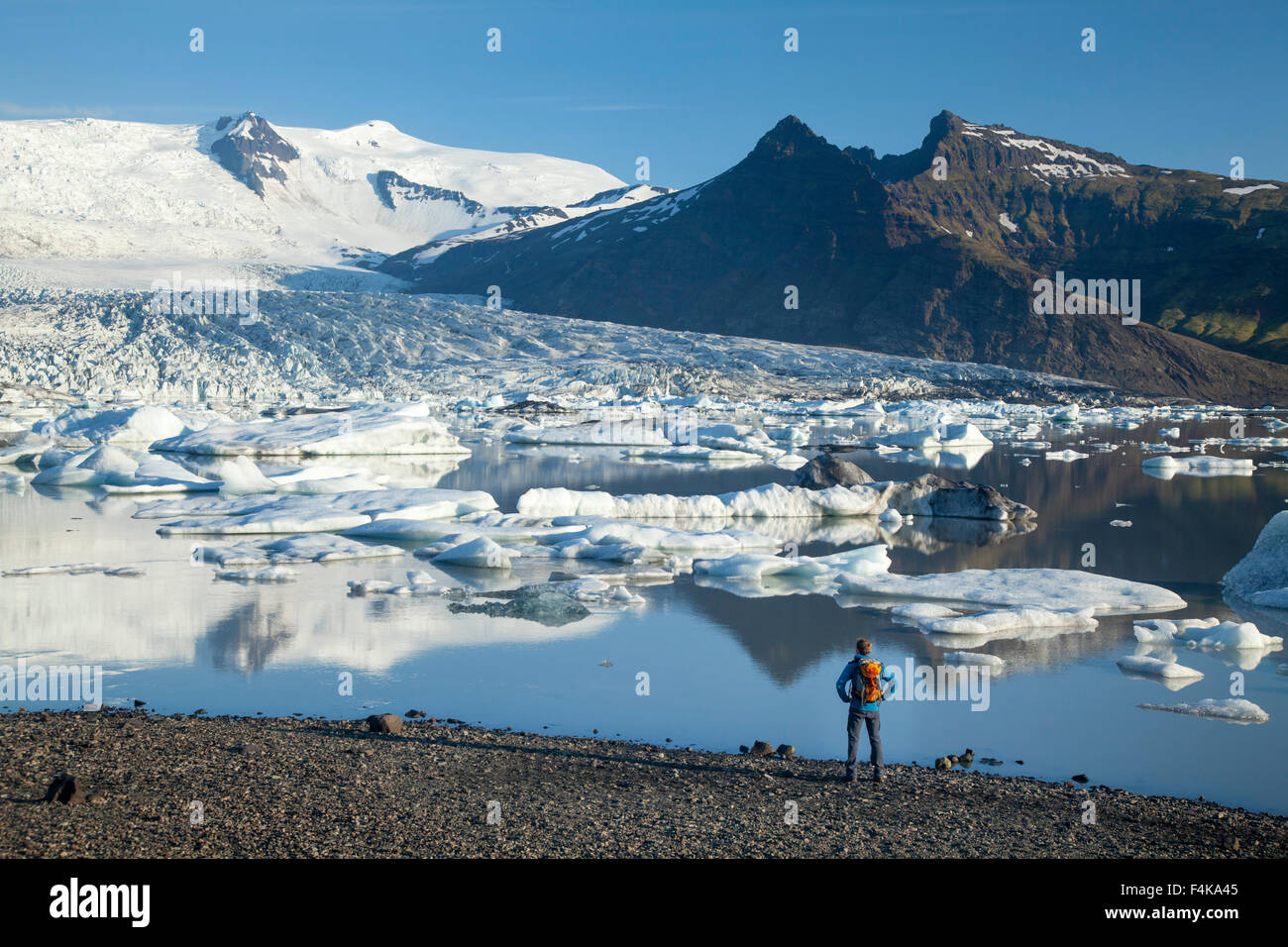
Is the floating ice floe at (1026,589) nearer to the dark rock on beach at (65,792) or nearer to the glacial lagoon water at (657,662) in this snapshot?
the glacial lagoon water at (657,662)

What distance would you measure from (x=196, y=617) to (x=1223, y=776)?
30.8 feet

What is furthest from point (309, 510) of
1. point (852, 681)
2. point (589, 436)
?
point (589, 436)

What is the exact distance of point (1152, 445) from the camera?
4003cm

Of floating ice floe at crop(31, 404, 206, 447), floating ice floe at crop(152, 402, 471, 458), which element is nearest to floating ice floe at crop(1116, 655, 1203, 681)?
floating ice floe at crop(152, 402, 471, 458)

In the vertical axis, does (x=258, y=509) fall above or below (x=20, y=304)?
below

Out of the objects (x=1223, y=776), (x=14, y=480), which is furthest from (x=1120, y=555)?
(x=14, y=480)

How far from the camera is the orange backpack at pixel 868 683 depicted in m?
6.61

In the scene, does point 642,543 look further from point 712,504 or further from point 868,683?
point 868,683

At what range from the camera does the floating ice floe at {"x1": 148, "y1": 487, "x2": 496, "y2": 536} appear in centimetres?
1688

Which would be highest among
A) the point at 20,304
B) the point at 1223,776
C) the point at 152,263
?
the point at 152,263

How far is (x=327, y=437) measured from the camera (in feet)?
100

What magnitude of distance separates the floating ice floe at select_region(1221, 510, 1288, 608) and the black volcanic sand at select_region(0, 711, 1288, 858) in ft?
25.1

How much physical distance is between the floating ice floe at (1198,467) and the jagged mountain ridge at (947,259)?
63795 mm
